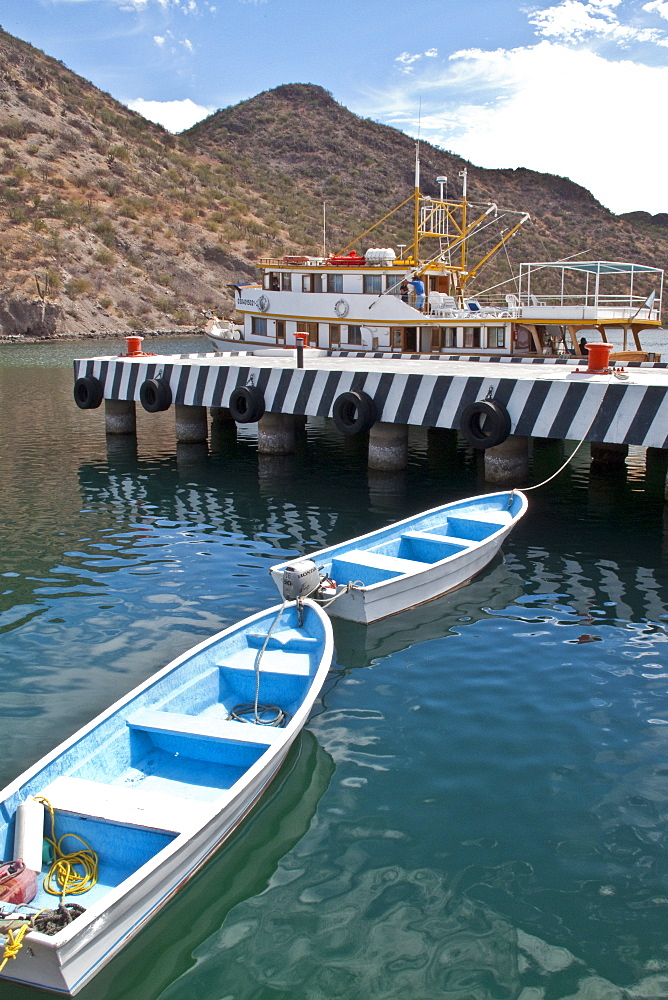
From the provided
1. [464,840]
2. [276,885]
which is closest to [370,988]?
[276,885]

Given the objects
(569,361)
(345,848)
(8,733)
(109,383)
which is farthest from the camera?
(569,361)

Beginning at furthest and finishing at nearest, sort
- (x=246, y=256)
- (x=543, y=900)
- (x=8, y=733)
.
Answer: (x=246, y=256) < (x=8, y=733) < (x=543, y=900)

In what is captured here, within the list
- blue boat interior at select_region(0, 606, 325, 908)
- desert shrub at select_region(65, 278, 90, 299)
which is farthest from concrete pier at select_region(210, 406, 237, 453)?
desert shrub at select_region(65, 278, 90, 299)

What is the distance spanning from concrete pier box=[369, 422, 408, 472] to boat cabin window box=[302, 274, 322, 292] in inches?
558

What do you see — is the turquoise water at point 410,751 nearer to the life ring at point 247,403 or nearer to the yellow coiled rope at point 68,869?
the yellow coiled rope at point 68,869

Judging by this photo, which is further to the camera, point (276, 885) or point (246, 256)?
point (246, 256)

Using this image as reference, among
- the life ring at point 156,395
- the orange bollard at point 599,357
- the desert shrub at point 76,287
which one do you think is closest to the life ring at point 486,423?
the orange bollard at point 599,357

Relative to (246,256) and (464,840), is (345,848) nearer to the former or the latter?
(464,840)

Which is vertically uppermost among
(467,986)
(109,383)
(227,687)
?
(109,383)

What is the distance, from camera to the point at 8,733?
303 inches

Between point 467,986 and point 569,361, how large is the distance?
74.6 feet

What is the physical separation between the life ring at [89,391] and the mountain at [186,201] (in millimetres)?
38250

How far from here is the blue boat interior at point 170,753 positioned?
5488 mm

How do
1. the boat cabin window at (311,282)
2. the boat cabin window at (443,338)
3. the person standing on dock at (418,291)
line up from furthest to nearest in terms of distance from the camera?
the boat cabin window at (311,282) < the person standing on dock at (418,291) < the boat cabin window at (443,338)
